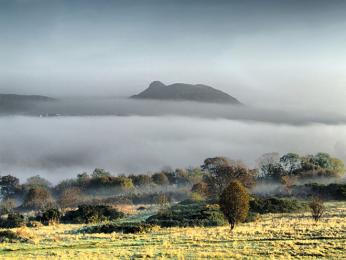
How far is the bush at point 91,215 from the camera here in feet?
295

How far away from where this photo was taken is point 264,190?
15238 centimetres

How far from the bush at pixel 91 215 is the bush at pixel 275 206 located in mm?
23675

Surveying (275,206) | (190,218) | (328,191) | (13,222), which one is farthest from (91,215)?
(328,191)

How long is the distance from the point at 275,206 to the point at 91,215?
3185 cm

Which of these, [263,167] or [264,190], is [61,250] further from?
[263,167]

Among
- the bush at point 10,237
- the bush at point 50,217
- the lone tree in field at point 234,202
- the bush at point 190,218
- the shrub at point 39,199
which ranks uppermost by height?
the lone tree in field at point 234,202

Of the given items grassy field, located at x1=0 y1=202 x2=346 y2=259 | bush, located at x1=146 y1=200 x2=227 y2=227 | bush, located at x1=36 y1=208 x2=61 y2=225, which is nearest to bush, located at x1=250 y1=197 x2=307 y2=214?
bush, located at x1=146 y1=200 x2=227 y2=227

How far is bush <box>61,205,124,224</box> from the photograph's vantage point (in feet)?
295

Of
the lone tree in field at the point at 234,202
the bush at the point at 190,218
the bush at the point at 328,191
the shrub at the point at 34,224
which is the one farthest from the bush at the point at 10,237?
the bush at the point at 328,191

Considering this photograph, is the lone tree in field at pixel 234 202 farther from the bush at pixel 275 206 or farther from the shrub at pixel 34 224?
the shrub at pixel 34 224

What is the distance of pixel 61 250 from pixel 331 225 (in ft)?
103

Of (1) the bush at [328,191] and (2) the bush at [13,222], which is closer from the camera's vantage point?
(2) the bush at [13,222]

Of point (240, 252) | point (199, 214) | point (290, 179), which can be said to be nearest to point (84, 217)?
point (199, 214)

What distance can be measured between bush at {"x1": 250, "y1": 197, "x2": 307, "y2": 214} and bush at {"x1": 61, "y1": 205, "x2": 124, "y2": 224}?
77.7 feet
